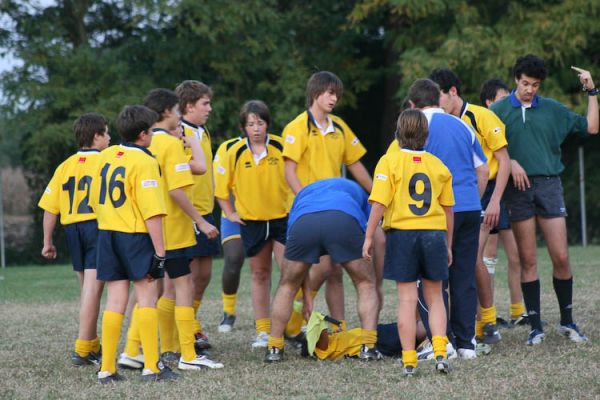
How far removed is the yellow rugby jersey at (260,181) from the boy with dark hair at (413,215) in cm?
178

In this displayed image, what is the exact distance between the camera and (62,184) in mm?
7523

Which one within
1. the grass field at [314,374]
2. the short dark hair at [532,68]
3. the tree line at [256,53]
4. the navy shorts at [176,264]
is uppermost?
→ the tree line at [256,53]

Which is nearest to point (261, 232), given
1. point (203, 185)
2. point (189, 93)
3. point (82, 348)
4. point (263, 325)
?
point (203, 185)

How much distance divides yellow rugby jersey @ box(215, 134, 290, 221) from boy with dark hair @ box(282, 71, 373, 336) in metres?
0.41

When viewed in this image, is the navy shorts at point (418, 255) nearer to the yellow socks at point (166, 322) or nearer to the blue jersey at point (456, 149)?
the blue jersey at point (456, 149)

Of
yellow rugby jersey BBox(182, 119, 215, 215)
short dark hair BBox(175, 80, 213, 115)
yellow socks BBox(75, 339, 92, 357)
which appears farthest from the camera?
yellow rugby jersey BBox(182, 119, 215, 215)

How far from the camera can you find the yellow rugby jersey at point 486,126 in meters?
7.23

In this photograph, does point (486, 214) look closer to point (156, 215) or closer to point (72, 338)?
point (156, 215)

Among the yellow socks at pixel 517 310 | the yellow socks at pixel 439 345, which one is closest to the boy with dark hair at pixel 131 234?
the yellow socks at pixel 439 345

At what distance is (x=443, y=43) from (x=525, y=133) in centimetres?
1307

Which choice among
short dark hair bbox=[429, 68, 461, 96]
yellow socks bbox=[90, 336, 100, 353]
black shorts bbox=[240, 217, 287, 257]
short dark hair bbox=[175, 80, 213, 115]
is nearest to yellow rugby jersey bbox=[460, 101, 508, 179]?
short dark hair bbox=[429, 68, 461, 96]

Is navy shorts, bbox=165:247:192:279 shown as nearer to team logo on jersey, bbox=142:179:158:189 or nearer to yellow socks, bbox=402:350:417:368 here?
team logo on jersey, bbox=142:179:158:189

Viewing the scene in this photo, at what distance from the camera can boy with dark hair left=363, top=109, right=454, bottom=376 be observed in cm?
634

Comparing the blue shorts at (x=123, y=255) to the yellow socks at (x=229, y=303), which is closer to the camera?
the blue shorts at (x=123, y=255)
